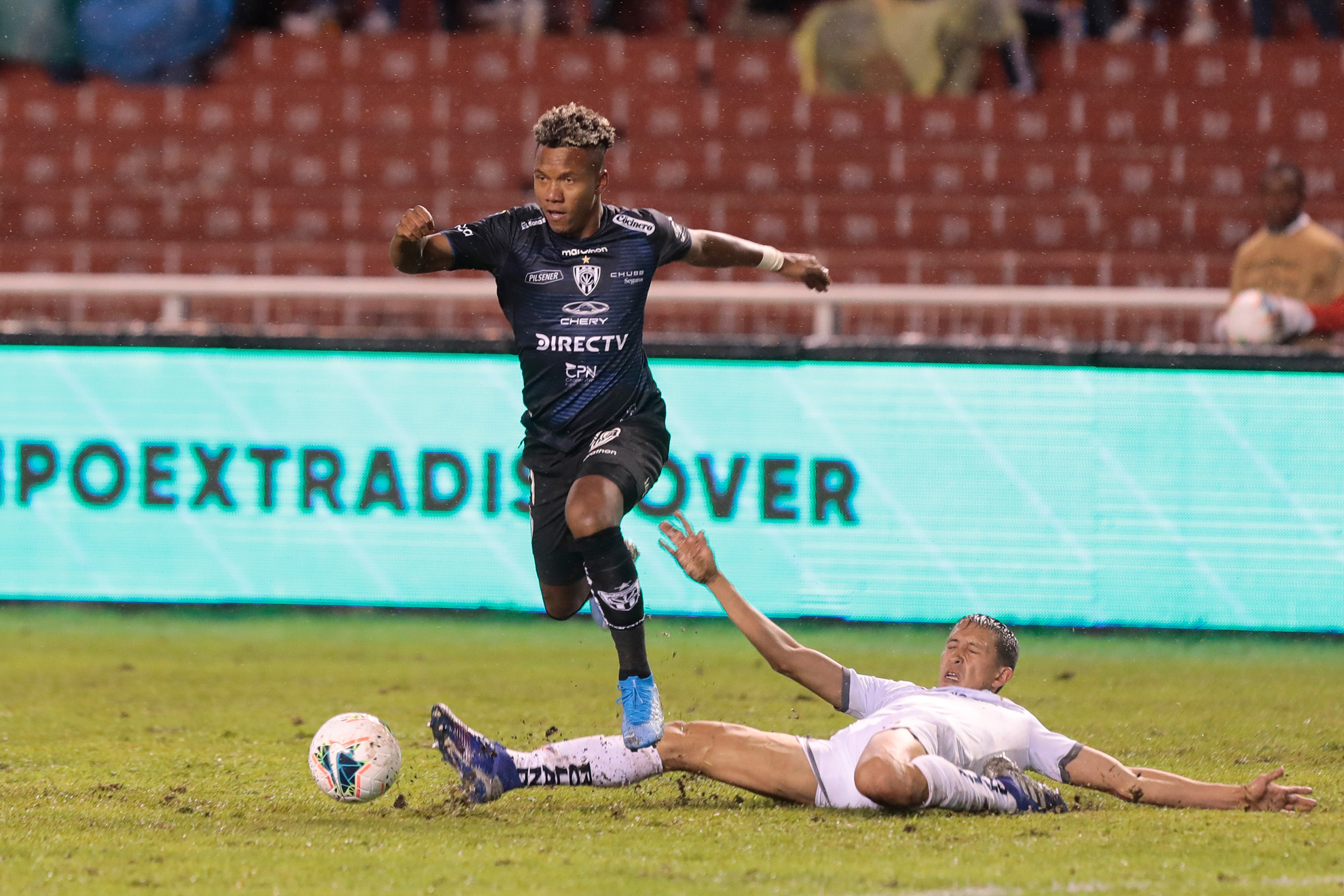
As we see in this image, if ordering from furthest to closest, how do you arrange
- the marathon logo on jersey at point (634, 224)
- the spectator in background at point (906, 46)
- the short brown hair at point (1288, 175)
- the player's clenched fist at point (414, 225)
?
the spectator in background at point (906, 46) → the short brown hair at point (1288, 175) → the marathon logo on jersey at point (634, 224) → the player's clenched fist at point (414, 225)

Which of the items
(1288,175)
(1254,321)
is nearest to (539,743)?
(1254,321)

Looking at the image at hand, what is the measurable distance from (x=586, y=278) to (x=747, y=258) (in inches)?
25.5

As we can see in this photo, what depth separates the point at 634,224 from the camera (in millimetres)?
6070

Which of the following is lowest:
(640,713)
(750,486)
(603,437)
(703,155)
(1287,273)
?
(640,713)

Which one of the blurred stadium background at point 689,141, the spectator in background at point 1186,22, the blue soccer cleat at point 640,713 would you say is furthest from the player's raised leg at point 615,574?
the spectator in background at point 1186,22

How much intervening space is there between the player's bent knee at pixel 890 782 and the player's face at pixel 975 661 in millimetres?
615

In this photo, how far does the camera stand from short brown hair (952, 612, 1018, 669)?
5.45 meters

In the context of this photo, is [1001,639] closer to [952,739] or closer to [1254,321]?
[952,739]

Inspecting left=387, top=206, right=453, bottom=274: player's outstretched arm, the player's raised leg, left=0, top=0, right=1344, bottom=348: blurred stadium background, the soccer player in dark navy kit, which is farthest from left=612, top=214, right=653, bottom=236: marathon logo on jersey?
left=0, top=0, right=1344, bottom=348: blurred stadium background

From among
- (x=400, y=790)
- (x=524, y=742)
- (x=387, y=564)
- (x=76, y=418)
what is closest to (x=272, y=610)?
(x=387, y=564)

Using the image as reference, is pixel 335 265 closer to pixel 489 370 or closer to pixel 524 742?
pixel 489 370

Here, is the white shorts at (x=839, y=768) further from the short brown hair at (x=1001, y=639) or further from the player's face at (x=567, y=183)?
the player's face at (x=567, y=183)

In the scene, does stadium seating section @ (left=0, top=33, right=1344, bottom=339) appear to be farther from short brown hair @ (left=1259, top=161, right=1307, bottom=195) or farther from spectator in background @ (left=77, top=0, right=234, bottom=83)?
short brown hair @ (left=1259, top=161, right=1307, bottom=195)

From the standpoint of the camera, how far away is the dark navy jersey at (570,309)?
233 inches
